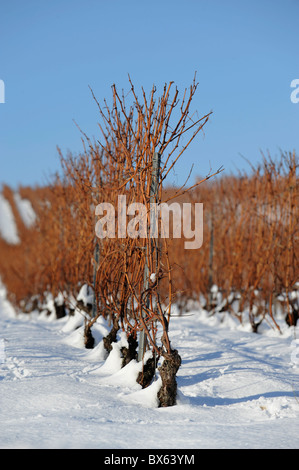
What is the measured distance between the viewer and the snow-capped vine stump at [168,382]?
2.82m

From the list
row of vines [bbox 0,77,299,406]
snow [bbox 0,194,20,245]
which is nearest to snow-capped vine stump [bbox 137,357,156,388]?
row of vines [bbox 0,77,299,406]

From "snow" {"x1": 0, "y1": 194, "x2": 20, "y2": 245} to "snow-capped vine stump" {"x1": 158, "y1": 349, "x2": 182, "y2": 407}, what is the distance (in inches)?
608

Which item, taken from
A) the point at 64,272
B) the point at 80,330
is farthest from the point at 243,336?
the point at 64,272

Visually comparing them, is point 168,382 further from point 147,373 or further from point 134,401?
point 147,373

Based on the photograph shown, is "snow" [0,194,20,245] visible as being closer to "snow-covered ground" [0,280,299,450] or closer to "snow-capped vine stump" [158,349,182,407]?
"snow-covered ground" [0,280,299,450]

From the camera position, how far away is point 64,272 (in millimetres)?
6840

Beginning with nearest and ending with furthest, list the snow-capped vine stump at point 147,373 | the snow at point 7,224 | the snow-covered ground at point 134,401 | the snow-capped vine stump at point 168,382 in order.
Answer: the snow-covered ground at point 134,401 → the snow-capped vine stump at point 168,382 → the snow-capped vine stump at point 147,373 → the snow at point 7,224

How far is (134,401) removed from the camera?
289 centimetres

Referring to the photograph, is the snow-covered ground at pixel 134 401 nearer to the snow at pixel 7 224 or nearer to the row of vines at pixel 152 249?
the row of vines at pixel 152 249

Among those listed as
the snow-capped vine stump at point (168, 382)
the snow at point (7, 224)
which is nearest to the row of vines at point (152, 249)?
the snow-capped vine stump at point (168, 382)

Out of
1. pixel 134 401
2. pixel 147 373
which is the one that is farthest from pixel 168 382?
pixel 147 373

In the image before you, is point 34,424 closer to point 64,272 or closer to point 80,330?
point 80,330

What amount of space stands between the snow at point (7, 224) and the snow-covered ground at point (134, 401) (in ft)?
46.8

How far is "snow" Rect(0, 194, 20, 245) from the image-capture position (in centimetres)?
1904
